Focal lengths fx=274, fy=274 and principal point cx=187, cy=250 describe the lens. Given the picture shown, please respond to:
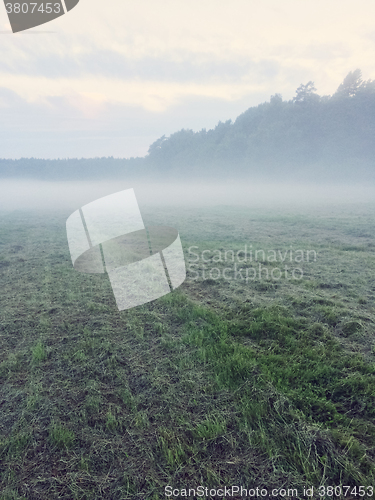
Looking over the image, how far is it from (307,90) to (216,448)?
297 feet

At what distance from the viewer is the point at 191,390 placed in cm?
368

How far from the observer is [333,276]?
26.0ft

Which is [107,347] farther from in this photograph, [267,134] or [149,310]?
[267,134]

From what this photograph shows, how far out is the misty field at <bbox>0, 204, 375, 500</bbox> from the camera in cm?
261

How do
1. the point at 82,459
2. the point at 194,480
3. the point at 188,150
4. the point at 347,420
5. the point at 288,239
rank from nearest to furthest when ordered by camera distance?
the point at 194,480
the point at 82,459
the point at 347,420
the point at 288,239
the point at 188,150

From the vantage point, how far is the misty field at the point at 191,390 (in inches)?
103

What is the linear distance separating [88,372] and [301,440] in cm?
298

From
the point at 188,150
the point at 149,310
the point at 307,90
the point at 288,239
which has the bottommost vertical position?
the point at 288,239

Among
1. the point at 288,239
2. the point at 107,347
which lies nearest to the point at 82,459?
the point at 107,347

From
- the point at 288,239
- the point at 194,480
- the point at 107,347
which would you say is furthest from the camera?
the point at 288,239

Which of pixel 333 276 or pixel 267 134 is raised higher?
pixel 267 134

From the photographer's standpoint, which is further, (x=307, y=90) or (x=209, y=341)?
(x=307, y=90)

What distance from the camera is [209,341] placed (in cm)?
482

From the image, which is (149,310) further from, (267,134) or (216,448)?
(267,134)
